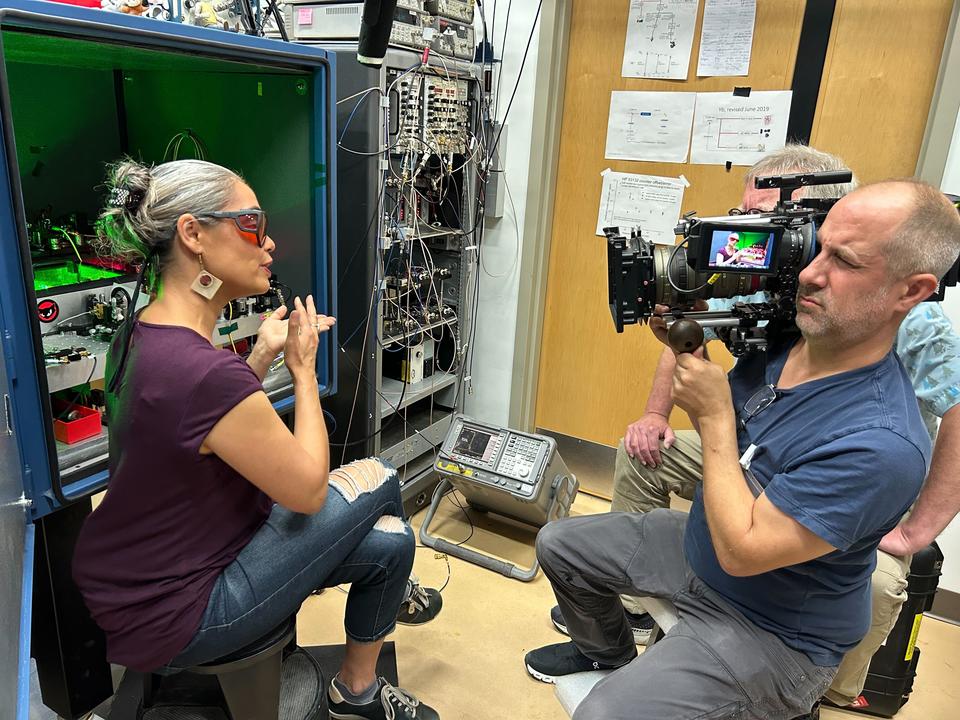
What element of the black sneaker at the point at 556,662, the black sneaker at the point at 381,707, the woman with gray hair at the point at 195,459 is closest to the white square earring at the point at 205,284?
the woman with gray hair at the point at 195,459

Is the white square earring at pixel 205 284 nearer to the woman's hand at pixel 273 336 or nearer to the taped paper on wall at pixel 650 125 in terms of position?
the woman's hand at pixel 273 336

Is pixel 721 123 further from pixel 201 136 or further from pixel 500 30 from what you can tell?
pixel 201 136

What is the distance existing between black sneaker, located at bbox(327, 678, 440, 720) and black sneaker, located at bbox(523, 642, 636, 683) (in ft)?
1.21

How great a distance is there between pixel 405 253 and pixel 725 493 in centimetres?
144

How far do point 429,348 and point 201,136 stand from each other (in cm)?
102

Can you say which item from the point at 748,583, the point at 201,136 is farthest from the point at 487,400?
the point at 748,583

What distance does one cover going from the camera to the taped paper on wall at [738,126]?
6.96ft

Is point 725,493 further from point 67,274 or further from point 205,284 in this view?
point 67,274

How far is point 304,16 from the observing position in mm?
2018

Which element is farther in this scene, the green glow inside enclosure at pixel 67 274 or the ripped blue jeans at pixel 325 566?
the green glow inside enclosure at pixel 67 274

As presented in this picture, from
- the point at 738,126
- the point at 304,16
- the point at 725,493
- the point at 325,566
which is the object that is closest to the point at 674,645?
the point at 725,493

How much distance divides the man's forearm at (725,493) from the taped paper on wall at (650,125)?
54.3 inches

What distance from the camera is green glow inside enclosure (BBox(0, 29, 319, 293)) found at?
174 cm

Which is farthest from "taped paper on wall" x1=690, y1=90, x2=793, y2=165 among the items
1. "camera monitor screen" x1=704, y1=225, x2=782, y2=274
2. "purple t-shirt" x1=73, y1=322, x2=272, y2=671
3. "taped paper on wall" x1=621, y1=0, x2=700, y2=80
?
"purple t-shirt" x1=73, y1=322, x2=272, y2=671
